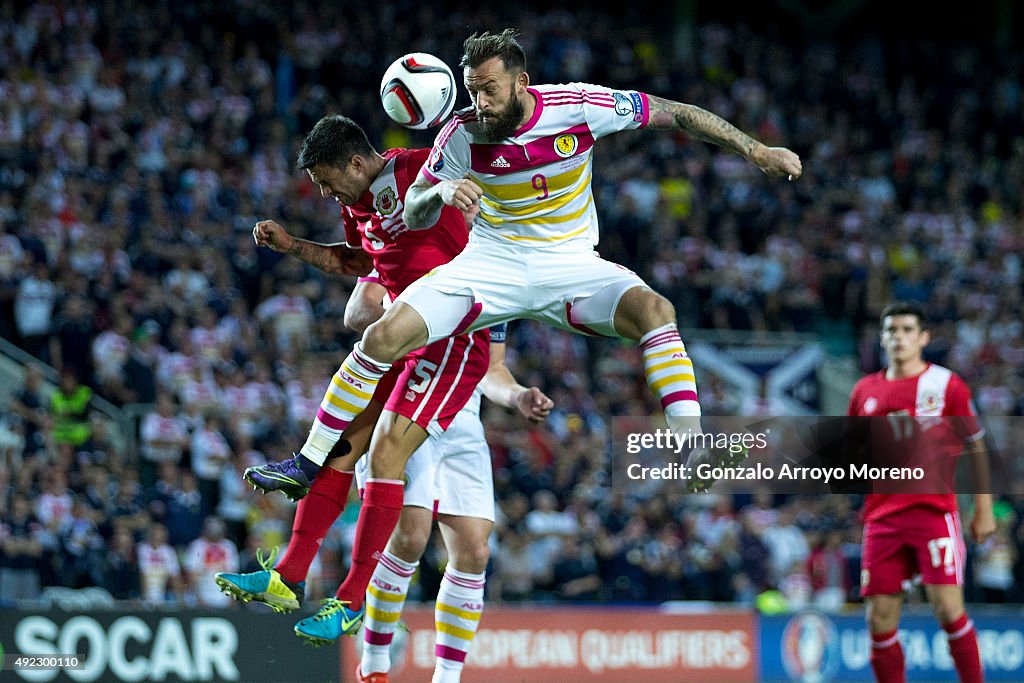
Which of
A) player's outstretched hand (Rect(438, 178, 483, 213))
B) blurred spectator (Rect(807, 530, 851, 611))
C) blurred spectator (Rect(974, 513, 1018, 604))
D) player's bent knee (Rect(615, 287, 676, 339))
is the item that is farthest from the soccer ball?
blurred spectator (Rect(974, 513, 1018, 604))

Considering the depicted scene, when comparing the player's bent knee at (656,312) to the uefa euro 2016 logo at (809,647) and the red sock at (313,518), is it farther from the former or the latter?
the uefa euro 2016 logo at (809,647)

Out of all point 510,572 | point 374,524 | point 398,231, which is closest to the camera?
point 374,524

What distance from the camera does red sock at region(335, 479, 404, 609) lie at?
290 inches

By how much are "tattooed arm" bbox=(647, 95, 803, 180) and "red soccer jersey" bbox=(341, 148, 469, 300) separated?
1278mm

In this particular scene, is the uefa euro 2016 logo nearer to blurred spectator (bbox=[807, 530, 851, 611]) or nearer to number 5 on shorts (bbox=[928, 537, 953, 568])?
blurred spectator (bbox=[807, 530, 851, 611])

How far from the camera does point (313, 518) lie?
730 centimetres

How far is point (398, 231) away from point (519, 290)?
89 centimetres

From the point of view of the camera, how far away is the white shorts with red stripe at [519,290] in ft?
23.1

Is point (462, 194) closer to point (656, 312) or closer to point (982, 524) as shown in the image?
point (656, 312)

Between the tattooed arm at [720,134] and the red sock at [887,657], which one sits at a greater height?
the tattooed arm at [720,134]

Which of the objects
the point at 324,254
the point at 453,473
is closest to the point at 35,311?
the point at 324,254

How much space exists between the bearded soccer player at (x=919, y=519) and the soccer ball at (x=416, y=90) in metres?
4.07

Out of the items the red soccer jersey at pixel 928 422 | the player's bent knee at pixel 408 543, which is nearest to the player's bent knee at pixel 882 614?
the red soccer jersey at pixel 928 422

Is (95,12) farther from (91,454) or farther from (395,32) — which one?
(91,454)
